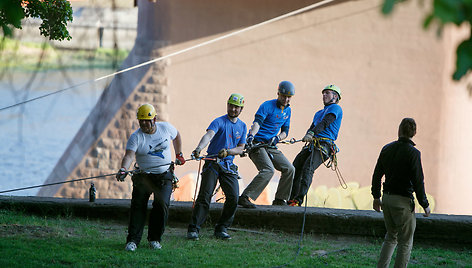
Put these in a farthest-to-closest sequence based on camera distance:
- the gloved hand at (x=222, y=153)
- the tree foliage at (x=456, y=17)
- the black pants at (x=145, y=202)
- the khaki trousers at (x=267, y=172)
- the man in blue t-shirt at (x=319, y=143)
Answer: the man in blue t-shirt at (x=319, y=143), the khaki trousers at (x=267, y=172), the gloved hand at (x=222, y=153), the black pants at (x=145, y=202), the tree foliage at (x=456, y=17)

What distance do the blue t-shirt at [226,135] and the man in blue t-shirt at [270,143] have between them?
66 cm

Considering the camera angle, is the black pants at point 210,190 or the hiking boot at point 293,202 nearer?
the black pants at point 210,190

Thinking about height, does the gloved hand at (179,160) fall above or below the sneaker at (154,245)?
above

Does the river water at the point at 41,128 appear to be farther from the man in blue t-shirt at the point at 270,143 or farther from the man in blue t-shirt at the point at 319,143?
the man in blue t-shirt at the point at 319,143

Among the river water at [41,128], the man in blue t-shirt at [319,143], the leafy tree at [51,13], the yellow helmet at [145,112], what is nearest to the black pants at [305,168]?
the man in blue t-shirt at [319,143]

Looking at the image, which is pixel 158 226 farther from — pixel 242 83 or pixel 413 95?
pixel 413 95

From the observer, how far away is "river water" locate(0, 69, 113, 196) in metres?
14.7

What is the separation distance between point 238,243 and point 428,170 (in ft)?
23.5

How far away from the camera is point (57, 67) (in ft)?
46.3

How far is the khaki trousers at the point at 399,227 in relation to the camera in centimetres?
660

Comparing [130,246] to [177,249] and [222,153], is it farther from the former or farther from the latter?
[222,153]

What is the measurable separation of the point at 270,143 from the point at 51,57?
264 inches

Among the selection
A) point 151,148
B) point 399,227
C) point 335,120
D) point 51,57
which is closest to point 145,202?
point 151,148

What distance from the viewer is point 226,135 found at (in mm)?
8523
